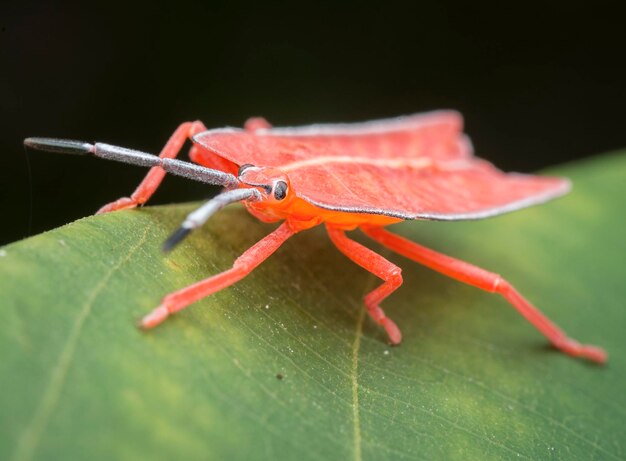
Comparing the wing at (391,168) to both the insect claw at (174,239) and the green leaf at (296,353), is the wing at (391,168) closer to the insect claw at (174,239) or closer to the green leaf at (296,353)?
the green leaf at (296,353)

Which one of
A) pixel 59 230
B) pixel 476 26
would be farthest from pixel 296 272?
pixel 476 26

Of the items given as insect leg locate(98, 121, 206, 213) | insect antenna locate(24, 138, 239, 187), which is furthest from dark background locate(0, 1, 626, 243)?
insect antenna locate(24, 138, 239, 187)

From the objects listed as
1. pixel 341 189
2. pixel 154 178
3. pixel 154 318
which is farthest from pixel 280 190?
pixel 154 318

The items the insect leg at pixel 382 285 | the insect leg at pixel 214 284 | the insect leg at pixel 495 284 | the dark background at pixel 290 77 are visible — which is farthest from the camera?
the dark background at pixel 290 77

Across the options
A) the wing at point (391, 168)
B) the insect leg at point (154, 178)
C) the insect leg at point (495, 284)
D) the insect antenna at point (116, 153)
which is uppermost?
the insect antenna at point (116, 153)

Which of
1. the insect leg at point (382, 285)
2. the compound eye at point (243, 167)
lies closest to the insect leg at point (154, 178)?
the compound eye at point (243, 167)

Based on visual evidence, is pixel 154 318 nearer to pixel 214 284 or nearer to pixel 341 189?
pixel 214 284

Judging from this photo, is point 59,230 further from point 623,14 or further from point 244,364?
point 623,14
